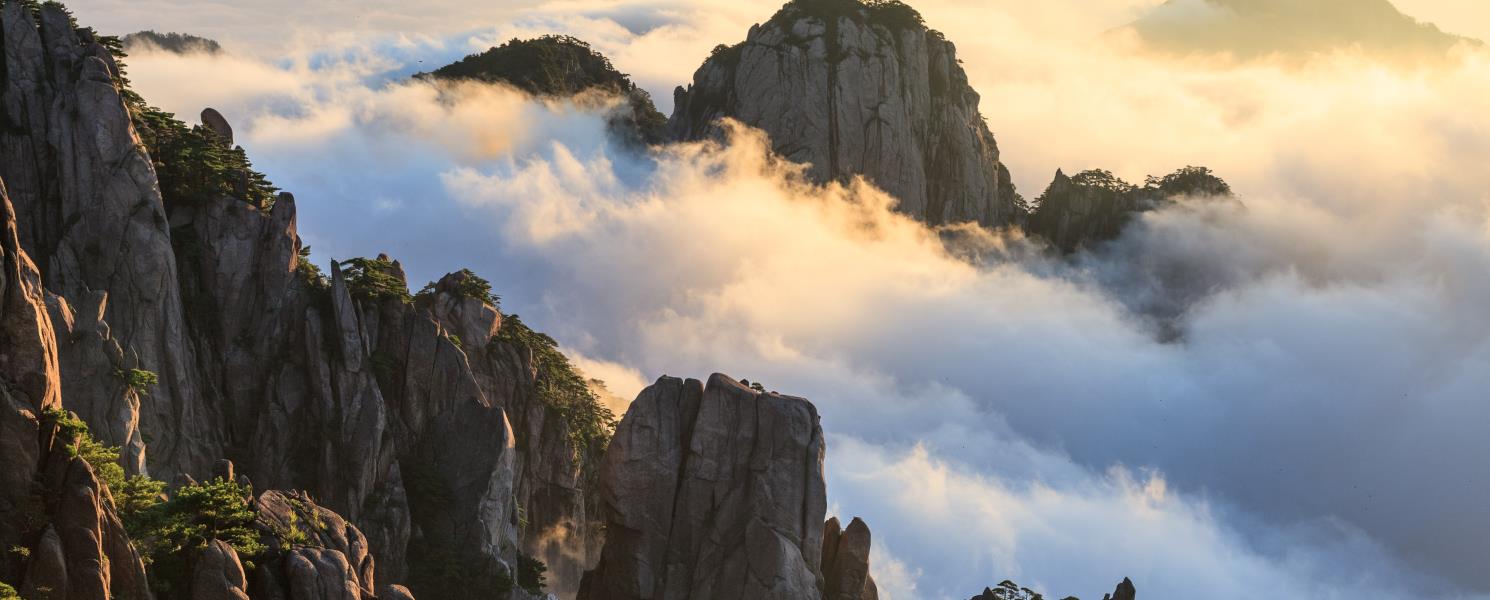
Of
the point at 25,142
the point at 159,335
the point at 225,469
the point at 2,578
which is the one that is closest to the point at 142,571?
the point at 2,578

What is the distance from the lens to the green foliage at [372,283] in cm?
11231

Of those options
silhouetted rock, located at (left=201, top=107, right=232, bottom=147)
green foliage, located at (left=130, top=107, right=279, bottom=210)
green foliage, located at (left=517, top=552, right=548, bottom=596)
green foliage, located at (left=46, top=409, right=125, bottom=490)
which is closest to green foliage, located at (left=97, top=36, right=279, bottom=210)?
green foliage, located at (left=130, top=107, right=279, bottom=210)

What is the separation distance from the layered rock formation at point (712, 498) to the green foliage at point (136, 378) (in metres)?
24.9

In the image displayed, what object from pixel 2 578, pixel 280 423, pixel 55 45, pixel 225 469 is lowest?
pixel 2 578

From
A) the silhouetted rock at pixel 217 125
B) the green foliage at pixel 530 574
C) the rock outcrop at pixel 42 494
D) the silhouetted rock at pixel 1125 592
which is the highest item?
the silhouetted rock at pixel 217 125

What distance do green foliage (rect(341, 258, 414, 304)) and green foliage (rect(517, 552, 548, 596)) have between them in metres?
16.1

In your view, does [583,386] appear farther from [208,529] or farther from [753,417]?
[208,529]

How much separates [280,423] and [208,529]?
34.5 metres

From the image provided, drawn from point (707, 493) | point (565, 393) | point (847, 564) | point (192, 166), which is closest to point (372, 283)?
point (192, 166)

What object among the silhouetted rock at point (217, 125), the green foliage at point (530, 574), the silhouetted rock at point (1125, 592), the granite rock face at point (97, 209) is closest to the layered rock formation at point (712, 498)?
the green foliage at point (530, 574)

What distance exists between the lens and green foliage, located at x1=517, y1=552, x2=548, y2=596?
112m

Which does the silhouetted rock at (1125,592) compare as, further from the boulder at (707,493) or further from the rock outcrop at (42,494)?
the rock outcrop at (42,494)

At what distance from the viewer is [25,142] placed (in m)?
103

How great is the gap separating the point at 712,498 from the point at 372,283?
23.2 meters
